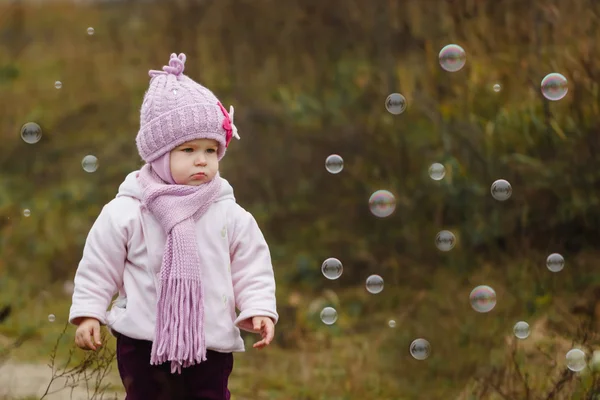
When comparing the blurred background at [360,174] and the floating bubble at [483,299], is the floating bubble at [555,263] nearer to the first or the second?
the blurred background at [360,174]

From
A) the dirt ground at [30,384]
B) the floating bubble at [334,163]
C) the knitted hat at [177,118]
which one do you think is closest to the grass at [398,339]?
the dirt ground at [30,384]

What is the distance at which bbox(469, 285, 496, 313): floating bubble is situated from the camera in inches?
154

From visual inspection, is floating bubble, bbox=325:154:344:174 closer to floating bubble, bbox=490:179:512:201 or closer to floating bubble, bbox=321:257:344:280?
floating bubble, bbox=321:257:344:280

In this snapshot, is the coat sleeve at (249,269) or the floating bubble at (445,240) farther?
the floating bubble at (445,240)

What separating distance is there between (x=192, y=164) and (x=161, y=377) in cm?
51

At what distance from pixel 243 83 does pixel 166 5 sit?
1.78 ft

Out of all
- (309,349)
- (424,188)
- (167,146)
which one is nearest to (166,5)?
(424,188)

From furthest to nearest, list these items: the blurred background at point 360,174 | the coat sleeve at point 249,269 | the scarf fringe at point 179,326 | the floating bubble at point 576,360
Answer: the blurred background at point 360,174, the floating bubble at point 576,360, the coat sleeve at point 249,269, the scarf fringe at point 179,326

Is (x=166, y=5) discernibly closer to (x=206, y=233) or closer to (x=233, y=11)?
(x=233, y=11)

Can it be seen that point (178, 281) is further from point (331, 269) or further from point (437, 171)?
point (437, 171)

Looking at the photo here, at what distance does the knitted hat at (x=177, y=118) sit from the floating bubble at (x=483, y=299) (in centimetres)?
159

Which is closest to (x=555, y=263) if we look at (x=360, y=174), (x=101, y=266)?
(x=360, y=174)

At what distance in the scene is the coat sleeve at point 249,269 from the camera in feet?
8.56

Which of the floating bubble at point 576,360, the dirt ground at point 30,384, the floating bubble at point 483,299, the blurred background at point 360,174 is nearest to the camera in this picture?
the floating bubble at point 576,360
